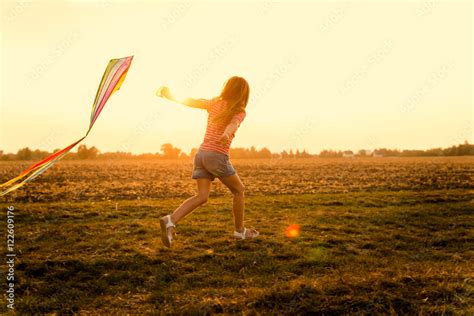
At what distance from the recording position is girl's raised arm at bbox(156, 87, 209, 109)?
6246 mm

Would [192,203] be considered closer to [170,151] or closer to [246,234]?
[246,234]

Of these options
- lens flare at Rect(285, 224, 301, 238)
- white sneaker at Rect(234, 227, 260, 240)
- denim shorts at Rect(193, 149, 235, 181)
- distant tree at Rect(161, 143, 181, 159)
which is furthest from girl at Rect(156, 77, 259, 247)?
distant tree at Rect(161, 143, 181, 159)

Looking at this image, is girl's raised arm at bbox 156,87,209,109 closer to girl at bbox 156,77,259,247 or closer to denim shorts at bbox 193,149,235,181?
girl at bbox 156,77,259,247

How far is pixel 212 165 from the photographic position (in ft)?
20.0

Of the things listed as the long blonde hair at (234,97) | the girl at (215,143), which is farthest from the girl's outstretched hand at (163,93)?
the long blonde hair at (234,97)

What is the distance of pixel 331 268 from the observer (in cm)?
572

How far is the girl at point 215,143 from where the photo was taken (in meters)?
6.09

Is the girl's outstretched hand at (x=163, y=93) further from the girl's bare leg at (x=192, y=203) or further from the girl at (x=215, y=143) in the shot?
the girl's bare leg at (x=192, y=203)

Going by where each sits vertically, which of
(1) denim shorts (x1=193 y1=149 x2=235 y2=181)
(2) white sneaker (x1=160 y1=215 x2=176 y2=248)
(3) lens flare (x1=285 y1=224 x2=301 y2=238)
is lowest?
(3) lens flare (x1=285 y1=224 x2=301 y2=238)

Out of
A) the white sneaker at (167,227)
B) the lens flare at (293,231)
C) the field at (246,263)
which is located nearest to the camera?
the field at (246,263)

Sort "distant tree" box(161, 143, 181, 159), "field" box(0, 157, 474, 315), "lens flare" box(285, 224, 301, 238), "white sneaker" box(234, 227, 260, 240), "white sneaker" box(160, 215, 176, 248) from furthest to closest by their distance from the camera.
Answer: "distant tree" box(161, 143, 181, 159)
"lens flare" box(285, 224, 301, 238)
"white sneaker" box(234, 227, 260, 240)
"white sneaker" box(160, 215, 176, 248)
"field" box(0, 157, 474, 315)

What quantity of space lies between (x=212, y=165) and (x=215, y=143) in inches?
12.7

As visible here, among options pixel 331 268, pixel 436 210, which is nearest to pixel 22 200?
pixel 331 268

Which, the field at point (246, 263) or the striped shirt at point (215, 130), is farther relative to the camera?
the striped shirt at point (215, 130)
